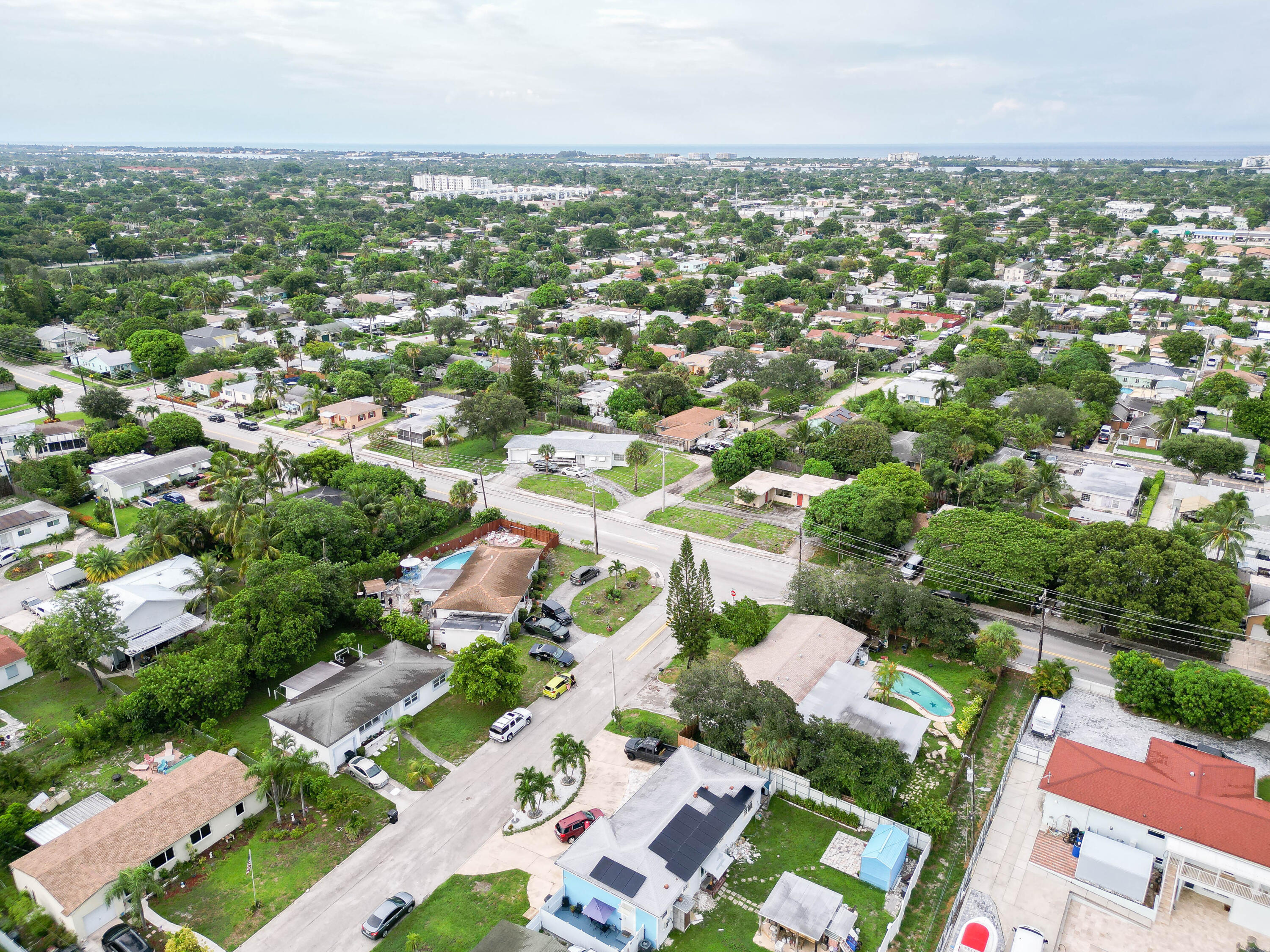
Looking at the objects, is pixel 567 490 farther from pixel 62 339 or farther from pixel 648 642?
pixel 62 339

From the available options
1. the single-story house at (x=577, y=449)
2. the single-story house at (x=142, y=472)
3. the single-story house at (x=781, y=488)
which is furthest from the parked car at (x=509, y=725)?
the single-story house at (x=142, y=472)

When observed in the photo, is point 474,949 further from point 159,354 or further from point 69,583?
point 159,354

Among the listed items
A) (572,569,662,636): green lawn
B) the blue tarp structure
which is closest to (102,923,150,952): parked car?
(572,569,662,636): green lawn

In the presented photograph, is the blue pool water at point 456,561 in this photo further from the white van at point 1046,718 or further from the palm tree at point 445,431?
the white van at point 1046,718

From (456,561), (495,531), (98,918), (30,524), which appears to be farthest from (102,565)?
(98,918)

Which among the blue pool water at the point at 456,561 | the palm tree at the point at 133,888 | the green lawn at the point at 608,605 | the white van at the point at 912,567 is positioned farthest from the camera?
the blue pool water at the point at 456,561

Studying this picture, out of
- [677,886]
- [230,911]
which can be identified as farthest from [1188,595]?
[230,911]
